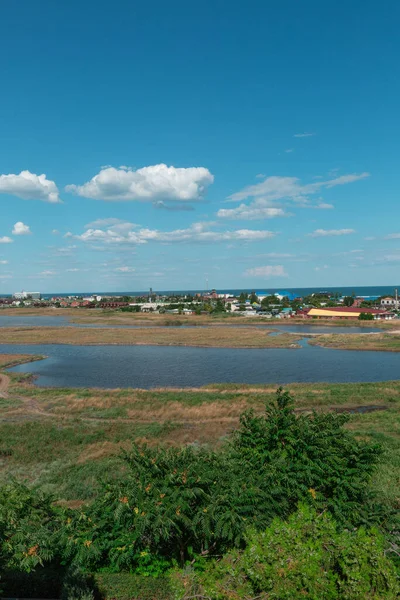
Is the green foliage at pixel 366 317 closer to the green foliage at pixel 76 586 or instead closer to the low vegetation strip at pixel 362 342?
the low vegetation strip at pixel 362 342

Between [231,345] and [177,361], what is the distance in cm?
1687

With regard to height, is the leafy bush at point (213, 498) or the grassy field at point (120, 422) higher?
the leafy bush at point (213, 498)

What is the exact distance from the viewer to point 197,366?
55.1 meters

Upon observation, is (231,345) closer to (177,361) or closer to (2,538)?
(177,361)

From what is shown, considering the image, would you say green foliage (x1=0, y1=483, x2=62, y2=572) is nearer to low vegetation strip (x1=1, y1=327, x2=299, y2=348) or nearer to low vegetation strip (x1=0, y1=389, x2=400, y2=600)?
low vegetation strip (x1=0, y1=389, x2=400, y2=600)

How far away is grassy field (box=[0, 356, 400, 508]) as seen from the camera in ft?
66.7

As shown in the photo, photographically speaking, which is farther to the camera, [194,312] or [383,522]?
[194,312]

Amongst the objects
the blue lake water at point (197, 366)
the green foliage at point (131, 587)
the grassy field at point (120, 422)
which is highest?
the green foliage at point (131, 587)

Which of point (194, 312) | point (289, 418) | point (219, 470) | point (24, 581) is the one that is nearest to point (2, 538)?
point (24, 581)

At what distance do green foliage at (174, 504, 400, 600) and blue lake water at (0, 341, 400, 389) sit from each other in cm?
3653

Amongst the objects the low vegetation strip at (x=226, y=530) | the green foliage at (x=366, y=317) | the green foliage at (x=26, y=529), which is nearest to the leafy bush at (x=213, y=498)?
the low vegetation strip at (x=226, y=530)

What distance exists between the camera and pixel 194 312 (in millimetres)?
145625

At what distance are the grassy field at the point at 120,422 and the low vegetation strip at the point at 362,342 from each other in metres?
28.2

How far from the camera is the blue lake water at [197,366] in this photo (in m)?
→ 46.8
